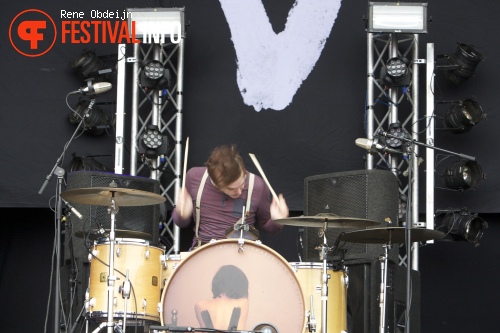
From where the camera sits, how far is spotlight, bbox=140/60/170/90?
940 cm

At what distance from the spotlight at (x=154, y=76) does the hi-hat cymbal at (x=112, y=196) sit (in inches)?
101

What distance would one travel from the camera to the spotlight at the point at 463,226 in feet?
30.3

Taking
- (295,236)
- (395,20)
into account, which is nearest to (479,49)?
(395,20)

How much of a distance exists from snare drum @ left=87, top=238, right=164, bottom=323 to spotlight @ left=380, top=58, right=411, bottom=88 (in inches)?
126

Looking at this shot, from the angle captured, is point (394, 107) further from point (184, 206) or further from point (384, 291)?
point (184, 206)

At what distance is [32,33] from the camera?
33.2ft

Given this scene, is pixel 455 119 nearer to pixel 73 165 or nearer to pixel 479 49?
pixel 479 49

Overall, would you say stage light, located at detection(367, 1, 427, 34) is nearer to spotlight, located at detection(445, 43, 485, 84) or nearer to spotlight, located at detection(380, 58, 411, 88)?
spotlight, located at detection(380, 58, 411, 88)

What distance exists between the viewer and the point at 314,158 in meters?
9.79

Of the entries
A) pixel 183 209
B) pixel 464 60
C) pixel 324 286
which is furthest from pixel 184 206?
pixel 464 60

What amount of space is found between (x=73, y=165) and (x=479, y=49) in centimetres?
406

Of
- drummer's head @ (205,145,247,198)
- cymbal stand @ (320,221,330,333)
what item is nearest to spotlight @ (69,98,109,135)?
drummer's head @ (205,145,247,198)

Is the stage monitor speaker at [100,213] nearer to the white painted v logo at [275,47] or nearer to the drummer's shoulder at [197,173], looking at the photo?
the drummer's shoulder at [197,173]

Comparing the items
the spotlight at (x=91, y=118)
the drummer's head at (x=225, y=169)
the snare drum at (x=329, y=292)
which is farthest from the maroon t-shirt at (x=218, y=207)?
the spotlight at (x=91, y=118)
